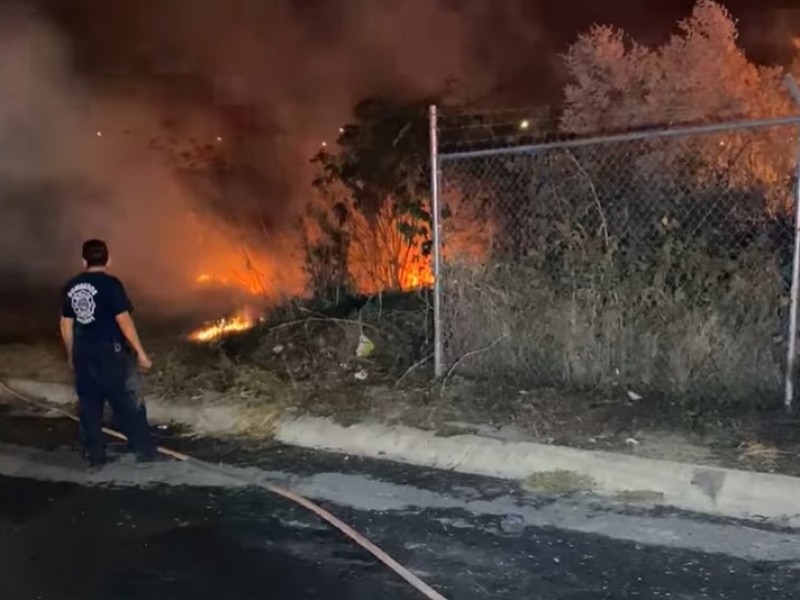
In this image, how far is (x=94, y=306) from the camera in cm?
587

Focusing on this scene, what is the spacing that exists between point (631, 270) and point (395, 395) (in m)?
1.94

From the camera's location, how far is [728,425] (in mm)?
6078

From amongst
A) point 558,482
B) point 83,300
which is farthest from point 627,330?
point 83,300

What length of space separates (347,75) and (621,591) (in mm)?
11581

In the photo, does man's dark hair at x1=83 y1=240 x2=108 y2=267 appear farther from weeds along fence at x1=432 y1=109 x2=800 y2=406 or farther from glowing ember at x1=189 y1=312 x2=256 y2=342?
glowing ember at x1=189 y1=312 x2=256 y2=342

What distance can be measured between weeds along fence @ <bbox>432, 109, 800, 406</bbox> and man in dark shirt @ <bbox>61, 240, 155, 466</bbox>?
2.35 m

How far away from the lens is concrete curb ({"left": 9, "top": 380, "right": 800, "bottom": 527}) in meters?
5.07

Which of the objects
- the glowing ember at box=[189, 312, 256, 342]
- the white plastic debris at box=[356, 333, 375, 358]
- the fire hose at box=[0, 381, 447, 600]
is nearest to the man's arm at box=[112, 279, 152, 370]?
the fire hose at box=[0, 381, 447, 600]

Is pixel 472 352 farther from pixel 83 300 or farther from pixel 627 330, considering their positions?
pixel 83 300

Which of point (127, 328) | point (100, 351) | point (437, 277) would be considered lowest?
point (100, 351)

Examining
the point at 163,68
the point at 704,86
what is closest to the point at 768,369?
the point at 704,86

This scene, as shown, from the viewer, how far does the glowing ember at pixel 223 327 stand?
9320mm

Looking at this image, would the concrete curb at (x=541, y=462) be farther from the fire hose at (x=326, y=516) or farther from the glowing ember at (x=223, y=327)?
the glowing ember at (x=223, y=327)

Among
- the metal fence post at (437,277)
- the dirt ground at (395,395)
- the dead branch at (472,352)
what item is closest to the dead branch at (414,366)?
the dirt ground at (395,395)
